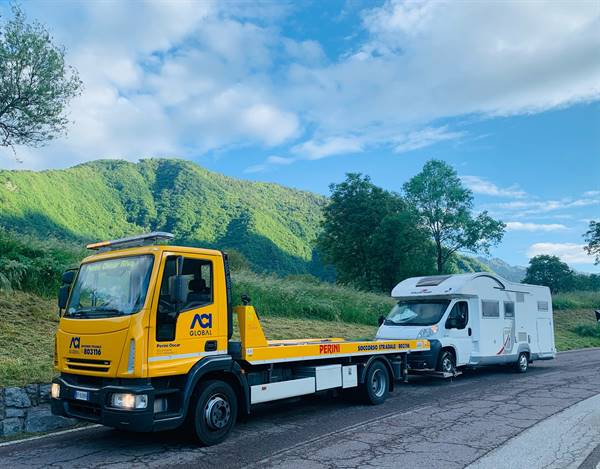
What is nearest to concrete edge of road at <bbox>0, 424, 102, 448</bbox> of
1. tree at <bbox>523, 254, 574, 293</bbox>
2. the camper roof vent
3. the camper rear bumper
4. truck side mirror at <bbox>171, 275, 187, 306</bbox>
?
truck side mirror at <bbox>171, 275, 187, 306</bbox>

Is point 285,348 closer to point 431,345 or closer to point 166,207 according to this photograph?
point 431,345

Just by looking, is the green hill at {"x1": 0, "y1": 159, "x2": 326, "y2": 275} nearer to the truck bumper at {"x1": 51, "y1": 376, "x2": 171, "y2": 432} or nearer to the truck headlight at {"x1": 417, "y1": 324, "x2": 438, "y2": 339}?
the truck headlight at {"x1": 417, "y1": 324, "x2": 438, "y2": 339}

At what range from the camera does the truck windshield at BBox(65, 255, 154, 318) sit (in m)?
6.40

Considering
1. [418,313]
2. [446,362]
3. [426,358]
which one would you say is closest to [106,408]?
[426,358]

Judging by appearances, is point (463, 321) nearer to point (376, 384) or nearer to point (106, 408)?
point (376, 384)

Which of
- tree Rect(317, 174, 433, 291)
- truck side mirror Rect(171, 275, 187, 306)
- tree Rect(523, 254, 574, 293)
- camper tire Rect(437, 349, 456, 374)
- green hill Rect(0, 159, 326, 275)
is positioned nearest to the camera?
truck side mirror Rect(171, 275, 187, 306)

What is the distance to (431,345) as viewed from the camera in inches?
472

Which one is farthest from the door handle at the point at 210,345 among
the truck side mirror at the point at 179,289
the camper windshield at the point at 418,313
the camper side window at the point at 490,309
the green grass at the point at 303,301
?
the green grass at the point at 303,301

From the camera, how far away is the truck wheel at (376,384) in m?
9.66

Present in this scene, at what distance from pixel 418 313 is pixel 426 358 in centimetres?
178

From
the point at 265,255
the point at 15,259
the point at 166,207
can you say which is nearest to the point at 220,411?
the point at 15,259

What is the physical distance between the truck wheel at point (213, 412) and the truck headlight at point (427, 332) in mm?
6756

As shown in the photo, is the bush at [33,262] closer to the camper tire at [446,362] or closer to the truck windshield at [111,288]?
the truck windshield at [111,288]

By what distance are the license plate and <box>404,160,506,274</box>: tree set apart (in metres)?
44.7
